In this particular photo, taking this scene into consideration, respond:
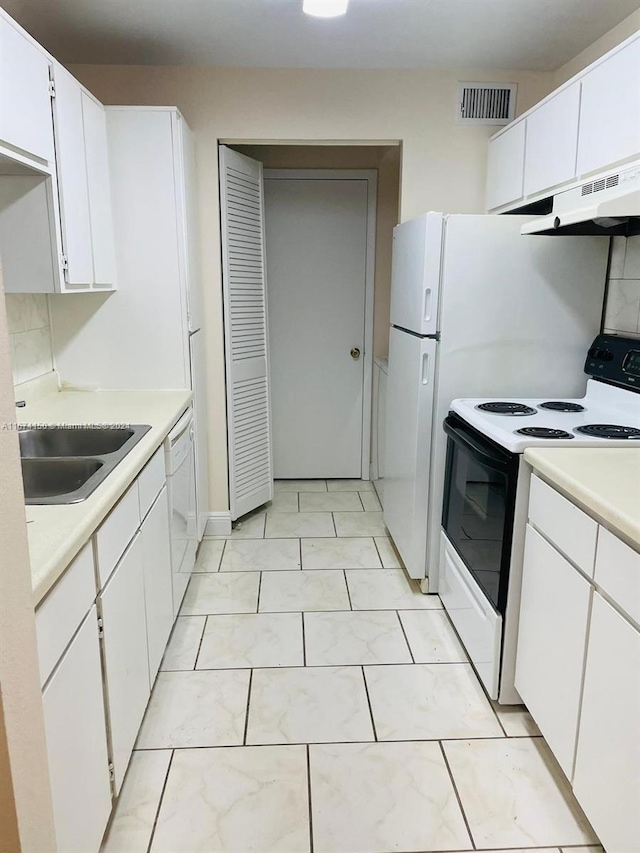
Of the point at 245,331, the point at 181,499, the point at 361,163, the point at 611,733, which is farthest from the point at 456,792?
the point at 361,163

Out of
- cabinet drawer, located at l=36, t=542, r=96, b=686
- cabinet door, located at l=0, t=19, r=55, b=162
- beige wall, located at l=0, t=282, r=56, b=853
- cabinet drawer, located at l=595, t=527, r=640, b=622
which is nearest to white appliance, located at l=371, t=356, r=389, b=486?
cabinet door, located at l=0, t=19, r=55, b=162

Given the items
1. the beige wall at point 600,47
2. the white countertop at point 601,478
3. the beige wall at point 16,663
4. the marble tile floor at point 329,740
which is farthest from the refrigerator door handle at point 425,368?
the beige wall at point 16,663

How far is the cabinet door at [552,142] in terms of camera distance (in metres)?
2.29

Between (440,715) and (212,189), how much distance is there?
8.83 ft

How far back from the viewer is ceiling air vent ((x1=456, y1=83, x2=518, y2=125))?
3.14 m

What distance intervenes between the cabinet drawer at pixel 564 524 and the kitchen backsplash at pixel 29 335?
201 centimetres

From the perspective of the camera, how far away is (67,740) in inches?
49.9

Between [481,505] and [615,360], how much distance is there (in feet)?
2.73

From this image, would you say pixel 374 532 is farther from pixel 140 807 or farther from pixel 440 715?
pixel 140 807

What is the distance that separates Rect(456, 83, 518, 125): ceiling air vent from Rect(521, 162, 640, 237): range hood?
112cm

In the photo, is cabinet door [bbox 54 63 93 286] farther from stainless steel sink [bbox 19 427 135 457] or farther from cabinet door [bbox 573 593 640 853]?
cabinet door [bbox 573 593 640 853]

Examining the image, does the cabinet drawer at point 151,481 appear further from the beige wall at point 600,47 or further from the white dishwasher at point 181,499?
the beige wall at point 600,47

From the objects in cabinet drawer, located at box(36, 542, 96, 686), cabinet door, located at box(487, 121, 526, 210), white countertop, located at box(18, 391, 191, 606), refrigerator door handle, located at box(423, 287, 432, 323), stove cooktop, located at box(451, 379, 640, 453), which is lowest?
cabinet drawer, located at box(36, 542, 96, 686)

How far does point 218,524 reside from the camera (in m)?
3.58
